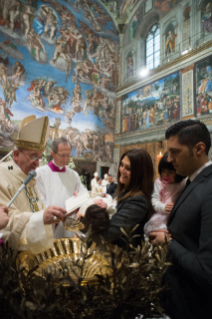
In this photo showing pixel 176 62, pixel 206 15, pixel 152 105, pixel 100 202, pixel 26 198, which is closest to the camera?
pixel 100 202

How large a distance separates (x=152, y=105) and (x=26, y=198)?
10.8m

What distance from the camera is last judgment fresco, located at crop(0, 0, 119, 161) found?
12.2 meters

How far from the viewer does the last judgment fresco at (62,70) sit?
40.1ft

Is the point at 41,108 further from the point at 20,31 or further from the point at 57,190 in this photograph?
the point at 57,190

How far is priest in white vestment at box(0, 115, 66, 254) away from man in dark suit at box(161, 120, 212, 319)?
24.1 inches

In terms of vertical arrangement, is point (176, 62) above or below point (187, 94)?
above

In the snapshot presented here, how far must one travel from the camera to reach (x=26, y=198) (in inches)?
69.1

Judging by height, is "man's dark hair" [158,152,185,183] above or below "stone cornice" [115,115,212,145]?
below

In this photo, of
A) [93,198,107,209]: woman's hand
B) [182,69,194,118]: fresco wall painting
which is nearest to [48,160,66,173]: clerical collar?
[93,198,107,209]: woman's hand

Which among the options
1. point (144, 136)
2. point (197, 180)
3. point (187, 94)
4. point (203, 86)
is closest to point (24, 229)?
point (197, 180)

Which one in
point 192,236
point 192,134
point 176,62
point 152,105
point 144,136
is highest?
point 176,62

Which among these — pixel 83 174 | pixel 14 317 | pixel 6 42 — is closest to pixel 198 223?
pixel 14 317

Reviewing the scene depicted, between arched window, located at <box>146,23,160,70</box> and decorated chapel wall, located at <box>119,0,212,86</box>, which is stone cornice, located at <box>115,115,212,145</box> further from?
arched window, located at <box>146,23,160,70</box>

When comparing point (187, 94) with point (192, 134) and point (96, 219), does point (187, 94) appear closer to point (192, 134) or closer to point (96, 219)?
point (192, 134)
